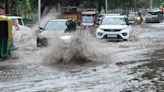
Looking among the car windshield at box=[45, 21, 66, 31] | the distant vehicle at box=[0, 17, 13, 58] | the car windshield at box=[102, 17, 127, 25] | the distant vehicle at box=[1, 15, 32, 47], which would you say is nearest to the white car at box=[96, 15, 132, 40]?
the car windshield at box=[102, 17, 127, 25]

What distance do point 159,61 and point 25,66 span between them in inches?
174

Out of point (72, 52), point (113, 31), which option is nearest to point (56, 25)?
point (113, 31)

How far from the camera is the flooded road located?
11.0m

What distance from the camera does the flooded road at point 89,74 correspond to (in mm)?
11031

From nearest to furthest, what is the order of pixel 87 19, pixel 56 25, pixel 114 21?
pixel 56 25
pixel 114 21
pixel 87 19

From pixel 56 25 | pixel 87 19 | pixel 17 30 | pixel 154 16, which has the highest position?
pixel 56 25

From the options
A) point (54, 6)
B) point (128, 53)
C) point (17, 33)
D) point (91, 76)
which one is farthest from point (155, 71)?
point (54, 6)

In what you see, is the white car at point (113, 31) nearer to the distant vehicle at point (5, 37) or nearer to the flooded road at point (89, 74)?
the flooded road at point (89, 74)

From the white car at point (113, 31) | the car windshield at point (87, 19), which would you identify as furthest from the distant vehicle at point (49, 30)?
the car windshield at point (87, 19)

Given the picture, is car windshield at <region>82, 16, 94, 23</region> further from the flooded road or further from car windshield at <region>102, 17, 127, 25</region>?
the flooded road

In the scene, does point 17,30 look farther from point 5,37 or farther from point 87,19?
point 87,19

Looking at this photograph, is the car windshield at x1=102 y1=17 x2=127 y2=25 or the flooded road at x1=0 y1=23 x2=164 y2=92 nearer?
the flooded road at x1=0 y1=23 x2=164 y2=92

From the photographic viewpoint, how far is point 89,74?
530 inches

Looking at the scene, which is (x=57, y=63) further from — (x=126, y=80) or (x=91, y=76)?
(x=126, y=80)
